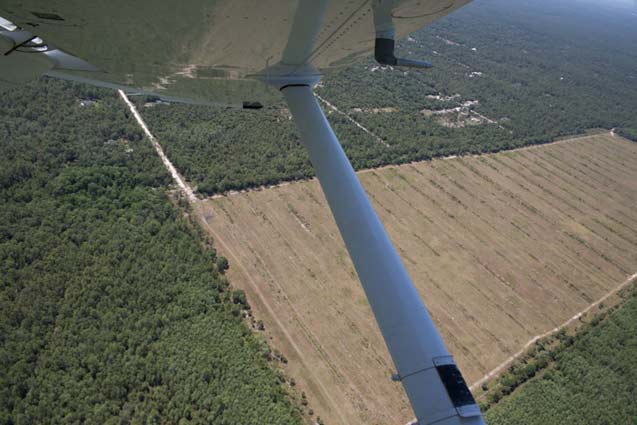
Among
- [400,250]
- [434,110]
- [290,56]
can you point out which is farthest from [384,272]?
[434,110]

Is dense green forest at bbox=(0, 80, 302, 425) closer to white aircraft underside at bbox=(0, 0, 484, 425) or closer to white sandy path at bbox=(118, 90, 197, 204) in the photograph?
white sandy path at bbox=(118, 90, 197, 204)

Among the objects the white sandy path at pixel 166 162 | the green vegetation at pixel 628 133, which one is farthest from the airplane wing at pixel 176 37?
the green vegetation at pixel 628 133

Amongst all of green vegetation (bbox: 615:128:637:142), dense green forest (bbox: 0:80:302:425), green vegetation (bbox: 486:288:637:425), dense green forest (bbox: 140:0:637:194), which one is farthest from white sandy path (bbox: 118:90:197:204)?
green vegetation (bbox: 615:128:637:142)

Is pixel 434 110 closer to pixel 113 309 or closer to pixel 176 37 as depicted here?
pixel 113 309

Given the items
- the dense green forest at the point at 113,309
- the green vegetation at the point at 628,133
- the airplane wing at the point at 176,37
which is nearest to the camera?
the airplane wing at the point at 176,37

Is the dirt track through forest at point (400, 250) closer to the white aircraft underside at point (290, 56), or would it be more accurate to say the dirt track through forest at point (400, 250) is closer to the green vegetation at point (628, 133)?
the white aircraft underside at point (290, 56)

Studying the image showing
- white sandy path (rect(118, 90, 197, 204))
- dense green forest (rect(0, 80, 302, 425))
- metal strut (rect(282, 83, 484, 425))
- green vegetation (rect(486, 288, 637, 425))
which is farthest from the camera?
white sandy path (rect(118, 90, 197, 204))
